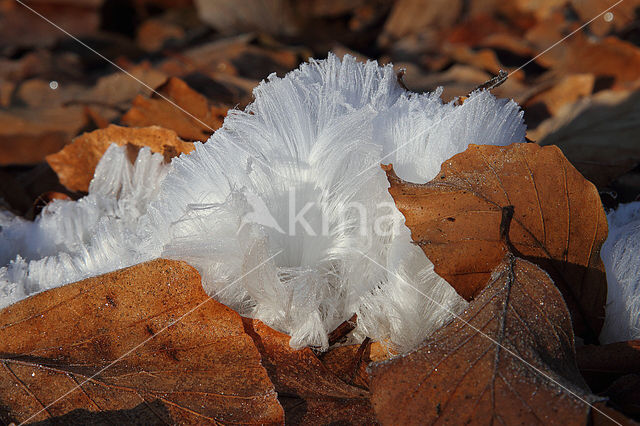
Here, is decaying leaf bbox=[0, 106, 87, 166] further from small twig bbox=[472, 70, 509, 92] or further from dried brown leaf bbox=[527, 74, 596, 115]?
dried brown leaf bbox=[527, 74, 596, 115]

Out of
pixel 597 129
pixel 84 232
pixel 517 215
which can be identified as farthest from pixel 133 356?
pixel 597 129

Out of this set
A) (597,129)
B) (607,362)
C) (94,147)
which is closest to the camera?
(607,362)

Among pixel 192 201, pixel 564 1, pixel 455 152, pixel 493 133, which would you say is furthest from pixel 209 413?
pixel 564 1

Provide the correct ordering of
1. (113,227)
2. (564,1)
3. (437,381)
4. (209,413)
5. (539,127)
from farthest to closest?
(564,1) < (539,127) < (113,227) < (209,413) < (437,381)

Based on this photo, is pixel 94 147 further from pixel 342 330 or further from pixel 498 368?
pixel 498 368

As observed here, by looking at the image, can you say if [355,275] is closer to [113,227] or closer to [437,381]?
[437,381]

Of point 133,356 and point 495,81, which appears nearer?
point 133,356
